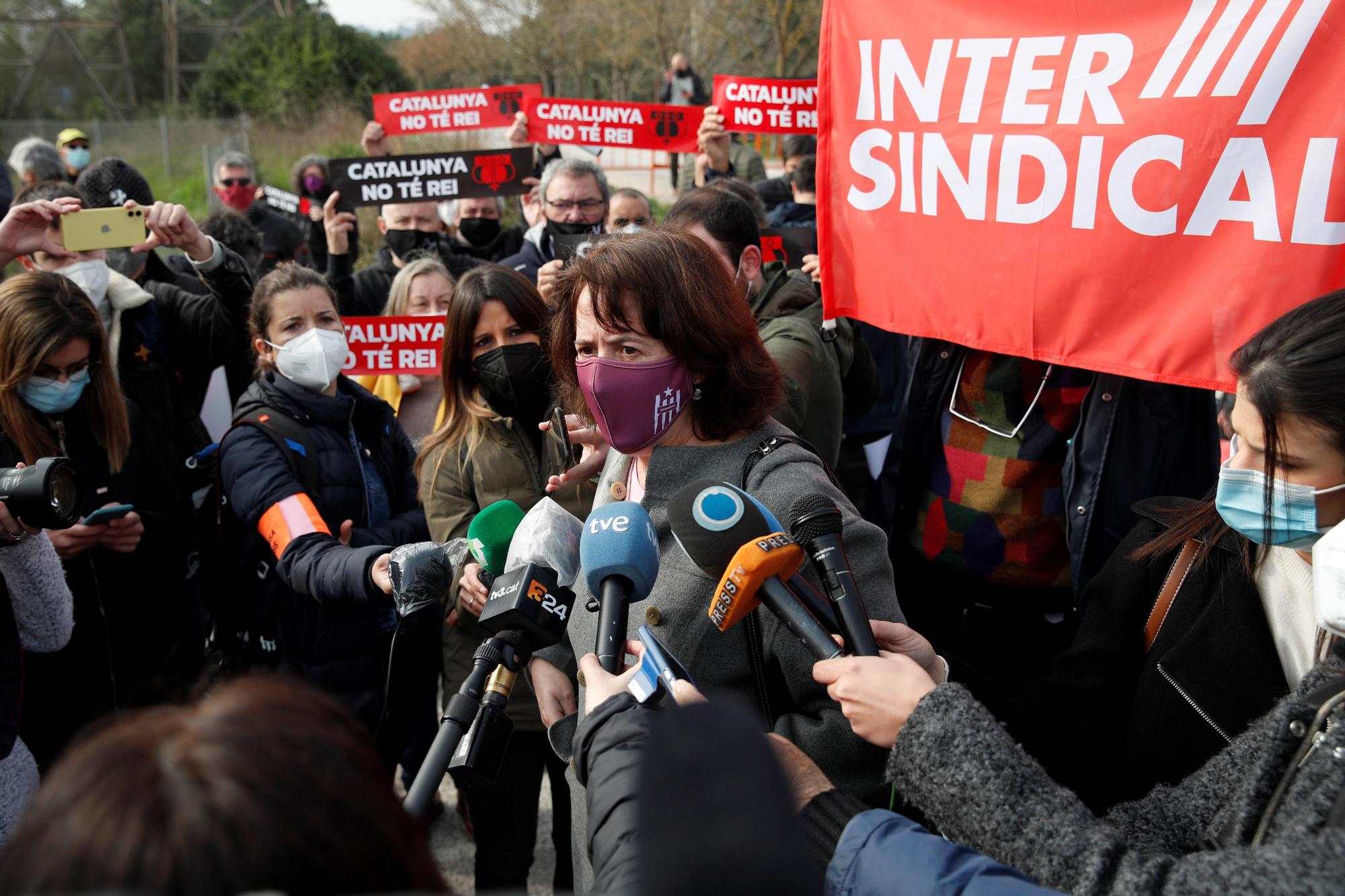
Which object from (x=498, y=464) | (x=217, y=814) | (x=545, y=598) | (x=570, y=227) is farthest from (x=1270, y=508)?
(x=570, y=227)

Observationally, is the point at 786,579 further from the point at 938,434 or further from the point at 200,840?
the point at 938,434

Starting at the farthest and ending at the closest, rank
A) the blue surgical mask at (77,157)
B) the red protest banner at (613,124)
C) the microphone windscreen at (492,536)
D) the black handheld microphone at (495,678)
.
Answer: the blue surgical mask at (77,157)
the red protest banner at (613,124)
the microphone windscreen at (492,536)
the black handheld microphone at (495,678)

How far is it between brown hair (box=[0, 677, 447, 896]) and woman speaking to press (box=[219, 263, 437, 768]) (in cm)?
184

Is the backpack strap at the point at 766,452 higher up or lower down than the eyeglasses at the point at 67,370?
lower down

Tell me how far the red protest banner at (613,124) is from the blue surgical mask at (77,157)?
20.2 ft

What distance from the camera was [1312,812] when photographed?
4.43 ft

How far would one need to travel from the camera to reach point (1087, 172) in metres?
2.84

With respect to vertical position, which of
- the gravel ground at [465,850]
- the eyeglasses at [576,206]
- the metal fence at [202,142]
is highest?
the metal fence at [202,142]

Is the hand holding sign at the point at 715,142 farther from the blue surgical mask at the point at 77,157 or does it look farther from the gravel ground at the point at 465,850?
the blue surgical mask at the point at 77,157

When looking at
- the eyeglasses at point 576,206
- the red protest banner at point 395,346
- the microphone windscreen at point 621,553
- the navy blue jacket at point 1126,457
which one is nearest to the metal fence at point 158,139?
the eyeglasses at point 576,206

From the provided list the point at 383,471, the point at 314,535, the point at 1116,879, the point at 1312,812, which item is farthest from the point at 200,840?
the point at 383,471

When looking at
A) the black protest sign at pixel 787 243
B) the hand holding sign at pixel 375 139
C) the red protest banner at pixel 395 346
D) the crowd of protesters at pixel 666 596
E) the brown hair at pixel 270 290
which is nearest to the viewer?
the crowd of protesters at pixel 666 596

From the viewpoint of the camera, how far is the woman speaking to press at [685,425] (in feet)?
6.34

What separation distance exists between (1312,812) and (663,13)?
25.3 metres
